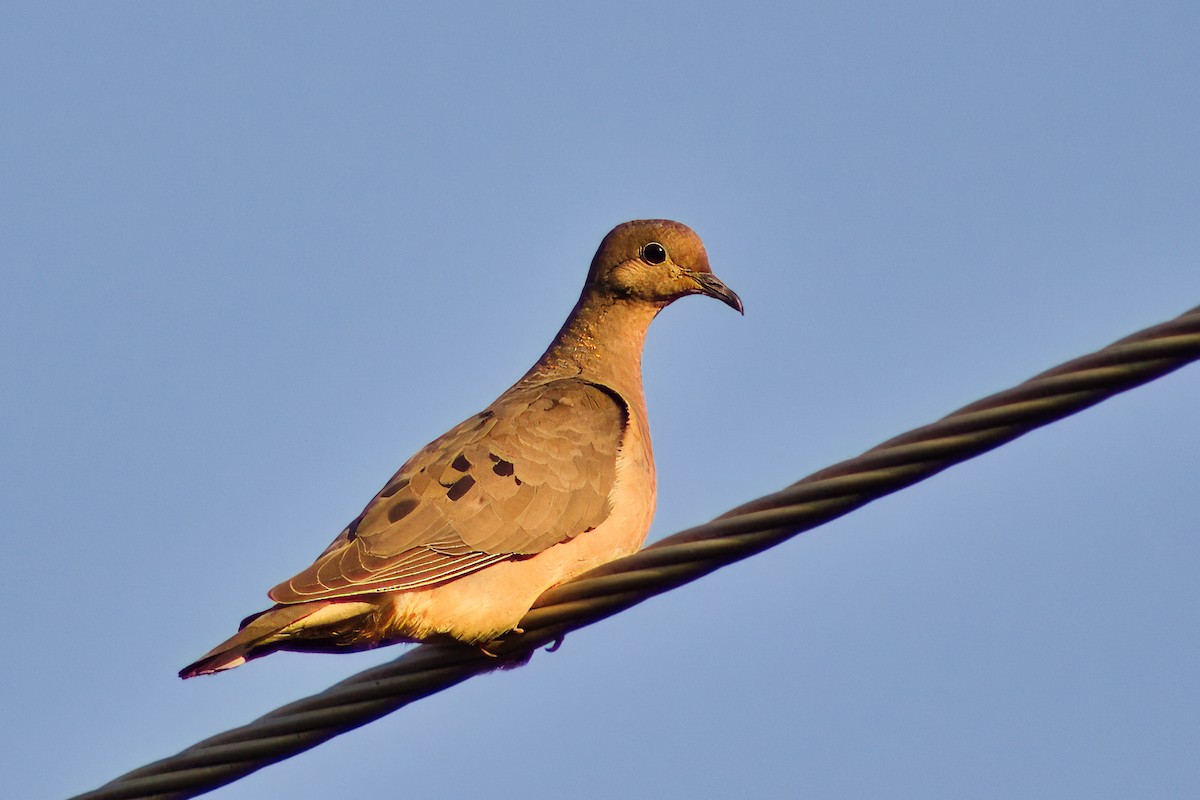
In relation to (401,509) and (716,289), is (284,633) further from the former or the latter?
(716,289)

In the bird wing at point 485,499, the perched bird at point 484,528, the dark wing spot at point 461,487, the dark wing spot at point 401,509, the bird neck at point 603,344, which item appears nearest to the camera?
the perched bird at point 484,528

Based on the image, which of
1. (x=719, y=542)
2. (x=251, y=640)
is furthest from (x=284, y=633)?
(x=719, y=542)

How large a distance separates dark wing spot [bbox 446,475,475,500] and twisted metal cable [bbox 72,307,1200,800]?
883 mm

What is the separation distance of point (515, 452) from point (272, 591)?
1407mm

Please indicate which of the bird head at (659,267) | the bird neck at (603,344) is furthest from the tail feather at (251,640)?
the bird head at (659,267)

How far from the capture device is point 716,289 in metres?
7.51

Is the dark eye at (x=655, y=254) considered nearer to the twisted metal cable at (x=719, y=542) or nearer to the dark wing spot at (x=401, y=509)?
the dark wing spot at (x=401, y=509)

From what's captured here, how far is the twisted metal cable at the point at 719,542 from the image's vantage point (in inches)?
136

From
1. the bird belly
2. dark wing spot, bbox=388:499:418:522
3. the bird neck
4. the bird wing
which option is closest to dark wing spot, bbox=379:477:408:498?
the bird wing

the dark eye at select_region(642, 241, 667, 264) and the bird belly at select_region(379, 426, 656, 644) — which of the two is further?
the dark eye at select_region(642, 241, 667, 264)

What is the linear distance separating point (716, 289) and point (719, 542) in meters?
3.68

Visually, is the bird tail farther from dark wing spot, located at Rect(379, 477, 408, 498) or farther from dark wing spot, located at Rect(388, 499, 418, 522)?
dark wing spot, located at Rect(379, 477, 408, 498)

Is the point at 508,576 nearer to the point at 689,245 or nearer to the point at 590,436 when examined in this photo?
the point at 590,436

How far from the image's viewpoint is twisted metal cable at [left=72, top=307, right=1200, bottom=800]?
345 cm
